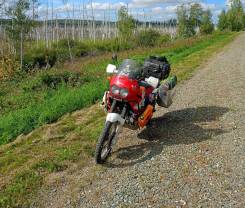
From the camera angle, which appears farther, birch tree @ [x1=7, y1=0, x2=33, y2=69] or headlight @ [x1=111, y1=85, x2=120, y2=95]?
birch tree @ [x1=7, y1=0, x2=33, y2=69]

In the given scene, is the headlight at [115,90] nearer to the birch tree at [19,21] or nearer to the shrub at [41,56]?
the birch tree at [19,21]

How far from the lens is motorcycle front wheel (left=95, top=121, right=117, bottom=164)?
5016mm

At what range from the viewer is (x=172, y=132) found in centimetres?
627

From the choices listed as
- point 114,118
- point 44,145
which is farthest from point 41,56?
point 114,118

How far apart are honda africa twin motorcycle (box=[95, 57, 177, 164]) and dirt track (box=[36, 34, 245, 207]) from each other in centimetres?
31

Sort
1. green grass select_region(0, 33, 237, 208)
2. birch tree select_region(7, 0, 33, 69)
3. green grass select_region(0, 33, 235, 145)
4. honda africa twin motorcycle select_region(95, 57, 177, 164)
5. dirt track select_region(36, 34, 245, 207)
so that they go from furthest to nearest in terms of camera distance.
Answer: birch tree select_region(7, 0, 33, 69)
green grass select_region(0, 33, 235, 145)
honda africa twin motorcycle select_region(95, 57, 177, 164)
green grass select_region(0, 33, 237, 208)
dirt track select_region(36, 34, 245, 207)

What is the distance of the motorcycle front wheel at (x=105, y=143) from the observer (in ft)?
16.5

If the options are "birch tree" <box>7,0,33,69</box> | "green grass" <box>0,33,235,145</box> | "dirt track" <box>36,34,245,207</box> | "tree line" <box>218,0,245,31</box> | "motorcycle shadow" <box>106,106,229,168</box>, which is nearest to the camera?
"dirt track" <box>36,34,245,207</box>

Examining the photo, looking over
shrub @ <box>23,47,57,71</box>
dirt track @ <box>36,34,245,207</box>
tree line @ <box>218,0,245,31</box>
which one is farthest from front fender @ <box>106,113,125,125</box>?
tree line @ <box>218,0,245,31</box>

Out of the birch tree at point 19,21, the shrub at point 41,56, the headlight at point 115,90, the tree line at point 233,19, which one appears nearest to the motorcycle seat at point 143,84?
the headlight at point 115,90

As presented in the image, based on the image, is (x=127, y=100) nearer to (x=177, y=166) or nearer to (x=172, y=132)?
(x=177, y=166)

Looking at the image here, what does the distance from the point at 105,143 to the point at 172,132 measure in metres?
1.44

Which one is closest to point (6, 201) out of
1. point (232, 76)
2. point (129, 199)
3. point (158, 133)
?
point (129, 199)

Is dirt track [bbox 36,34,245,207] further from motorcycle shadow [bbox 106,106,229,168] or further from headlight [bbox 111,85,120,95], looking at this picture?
headlight [bbox 111,85,120,95]
